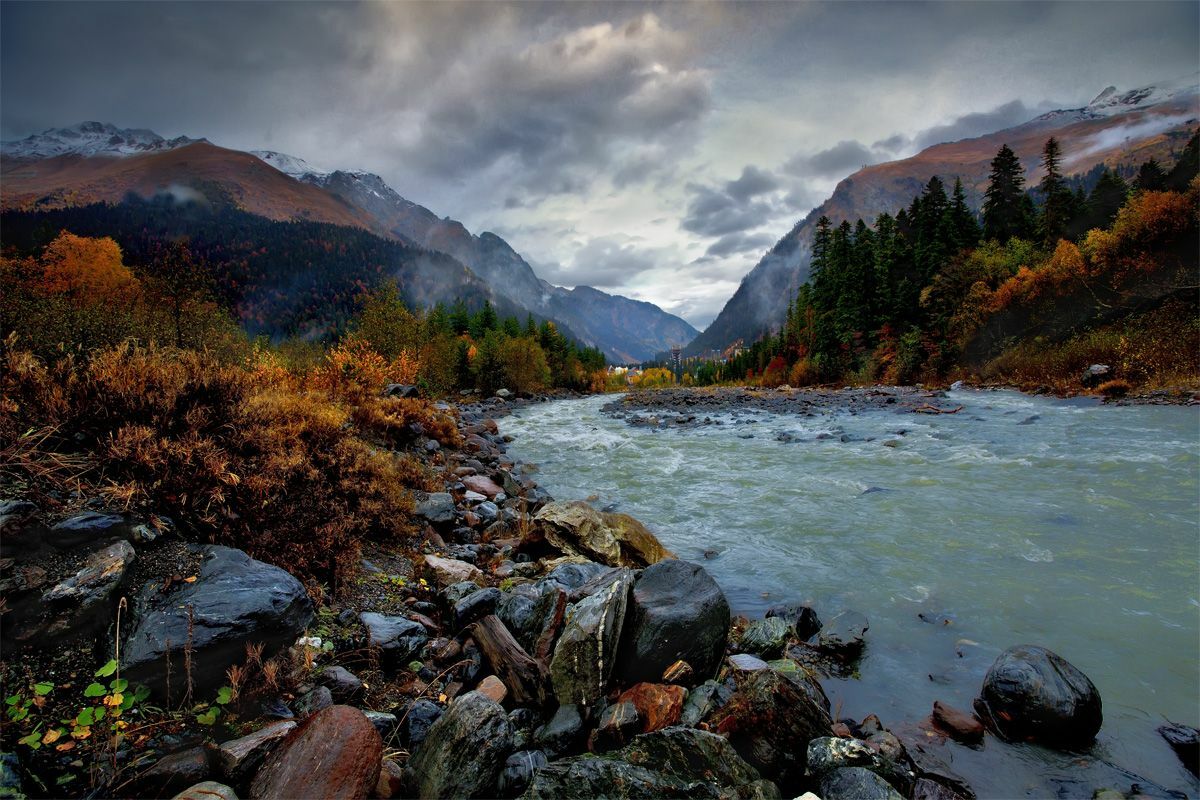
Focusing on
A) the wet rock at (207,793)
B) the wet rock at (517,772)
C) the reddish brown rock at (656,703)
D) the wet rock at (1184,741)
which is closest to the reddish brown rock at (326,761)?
the wet rock at (207,793)

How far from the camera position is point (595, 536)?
7340 millimetres

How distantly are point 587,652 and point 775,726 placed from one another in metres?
1.45

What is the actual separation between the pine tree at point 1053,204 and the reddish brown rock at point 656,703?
5418 cm

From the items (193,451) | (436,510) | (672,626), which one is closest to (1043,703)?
(672,626)

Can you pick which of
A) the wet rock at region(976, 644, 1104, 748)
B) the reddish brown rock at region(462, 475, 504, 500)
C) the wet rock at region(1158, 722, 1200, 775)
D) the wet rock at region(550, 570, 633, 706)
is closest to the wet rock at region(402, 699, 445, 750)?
the wet rock at region(550, 570, 633, 706)

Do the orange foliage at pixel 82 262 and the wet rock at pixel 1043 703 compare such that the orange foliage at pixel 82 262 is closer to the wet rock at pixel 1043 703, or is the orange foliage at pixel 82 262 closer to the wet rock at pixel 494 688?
the wet rock at pixel 494 688

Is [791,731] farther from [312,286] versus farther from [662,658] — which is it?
[312,286]

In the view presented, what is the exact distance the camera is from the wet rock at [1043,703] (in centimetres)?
385

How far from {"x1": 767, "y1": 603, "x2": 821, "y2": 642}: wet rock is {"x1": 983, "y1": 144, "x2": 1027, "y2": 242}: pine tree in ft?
196

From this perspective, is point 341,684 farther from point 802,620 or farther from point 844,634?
point 844,634

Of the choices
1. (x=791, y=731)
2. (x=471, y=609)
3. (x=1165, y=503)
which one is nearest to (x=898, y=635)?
(x=791, y=731)

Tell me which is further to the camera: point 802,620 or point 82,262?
point 82,262

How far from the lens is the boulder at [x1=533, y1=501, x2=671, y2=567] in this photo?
283 inches

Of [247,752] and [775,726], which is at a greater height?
[247,752]
